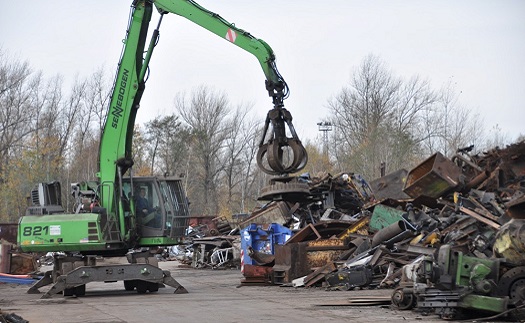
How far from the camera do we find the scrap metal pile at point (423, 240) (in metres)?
11.4

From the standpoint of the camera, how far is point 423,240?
1845 cm

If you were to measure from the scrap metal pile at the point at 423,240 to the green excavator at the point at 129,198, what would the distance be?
210 cm

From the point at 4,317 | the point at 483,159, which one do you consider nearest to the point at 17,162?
the point at 483,159

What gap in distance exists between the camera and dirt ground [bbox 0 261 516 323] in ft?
40.8

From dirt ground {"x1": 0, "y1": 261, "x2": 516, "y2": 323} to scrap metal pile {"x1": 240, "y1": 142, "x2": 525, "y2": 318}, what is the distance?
570mm

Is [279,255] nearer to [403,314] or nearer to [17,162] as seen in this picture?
[403,314]

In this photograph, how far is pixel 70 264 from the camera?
59.7 feet

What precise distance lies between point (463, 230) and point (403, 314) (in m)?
6.33

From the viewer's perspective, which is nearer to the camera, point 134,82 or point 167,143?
point 134,82

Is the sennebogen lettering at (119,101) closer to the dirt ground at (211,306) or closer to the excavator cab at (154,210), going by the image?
the excavator cab at (154,210)

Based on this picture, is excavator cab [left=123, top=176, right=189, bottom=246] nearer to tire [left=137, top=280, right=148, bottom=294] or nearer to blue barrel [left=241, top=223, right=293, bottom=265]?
tire [left=137, top=280, right=148, bottom=294]

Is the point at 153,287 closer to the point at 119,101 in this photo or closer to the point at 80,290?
the point at 80,290

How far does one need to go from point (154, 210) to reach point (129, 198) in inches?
25.6

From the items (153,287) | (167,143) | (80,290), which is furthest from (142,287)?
(167,143)
